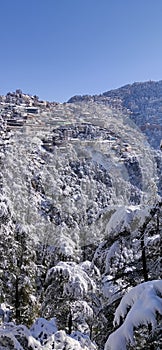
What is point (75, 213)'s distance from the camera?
141 ft

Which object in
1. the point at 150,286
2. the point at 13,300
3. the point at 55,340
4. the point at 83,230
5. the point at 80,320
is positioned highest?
the point at 150,286

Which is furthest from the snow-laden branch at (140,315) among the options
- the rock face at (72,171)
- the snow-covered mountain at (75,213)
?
the rock face at (72,171)

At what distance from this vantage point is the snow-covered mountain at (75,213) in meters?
4.98

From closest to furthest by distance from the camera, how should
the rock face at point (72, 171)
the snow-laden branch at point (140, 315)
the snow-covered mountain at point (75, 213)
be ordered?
the snow-laden branch at point (140, 315) → the snow-covered mountain at point (75, 213) → the rock face at point (72, 171)

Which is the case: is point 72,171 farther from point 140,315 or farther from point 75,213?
point 140,315

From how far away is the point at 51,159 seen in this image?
7062 centimetres

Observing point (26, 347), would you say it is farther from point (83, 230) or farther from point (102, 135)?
point (102, 135)

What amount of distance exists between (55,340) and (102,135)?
10014 centimetres

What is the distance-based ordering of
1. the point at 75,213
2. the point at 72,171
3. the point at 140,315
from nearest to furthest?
1. the point at 140,315
2. the point at 75,213
3. the point at 72,171

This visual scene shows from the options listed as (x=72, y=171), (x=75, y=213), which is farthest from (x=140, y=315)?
(x=72, y=171)

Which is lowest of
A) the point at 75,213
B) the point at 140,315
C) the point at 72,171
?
the point at 75,213

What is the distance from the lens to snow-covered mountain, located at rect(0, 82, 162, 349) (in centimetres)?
498

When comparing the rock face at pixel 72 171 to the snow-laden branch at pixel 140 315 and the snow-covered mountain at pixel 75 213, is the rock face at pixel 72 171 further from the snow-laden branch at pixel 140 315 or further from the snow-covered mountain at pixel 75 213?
the snow-laden branch at pixel 140 315

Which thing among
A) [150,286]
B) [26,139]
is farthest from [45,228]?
[26,139]
